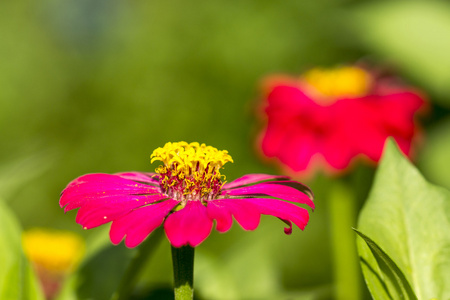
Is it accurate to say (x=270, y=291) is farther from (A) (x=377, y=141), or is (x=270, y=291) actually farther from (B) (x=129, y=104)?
(B) (x=129, y=104)

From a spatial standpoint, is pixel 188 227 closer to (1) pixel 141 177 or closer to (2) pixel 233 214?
(2) pixel 233 214

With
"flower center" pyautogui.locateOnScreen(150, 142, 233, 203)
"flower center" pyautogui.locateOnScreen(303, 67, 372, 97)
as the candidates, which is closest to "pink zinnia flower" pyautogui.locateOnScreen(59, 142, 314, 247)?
"flower center" pyautogui.locateOnScreen(150, 142, 233, 203)

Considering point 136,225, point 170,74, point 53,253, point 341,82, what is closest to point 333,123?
point 341,82

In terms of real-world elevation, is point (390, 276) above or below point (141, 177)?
below

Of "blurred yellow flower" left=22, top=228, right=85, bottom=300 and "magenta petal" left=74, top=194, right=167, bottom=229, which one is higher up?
"blurred yellow flower" left=22, top=228, right=85, bottom=300

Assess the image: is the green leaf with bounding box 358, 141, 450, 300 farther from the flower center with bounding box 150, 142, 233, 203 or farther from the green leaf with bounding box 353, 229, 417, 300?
the flower center with bounding box 150, 142, 233, 203

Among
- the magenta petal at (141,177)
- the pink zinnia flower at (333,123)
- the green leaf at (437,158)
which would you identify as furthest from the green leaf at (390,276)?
the green leaf at (437,158)

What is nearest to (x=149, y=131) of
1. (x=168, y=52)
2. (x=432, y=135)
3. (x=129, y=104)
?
(x=129, y=104)
